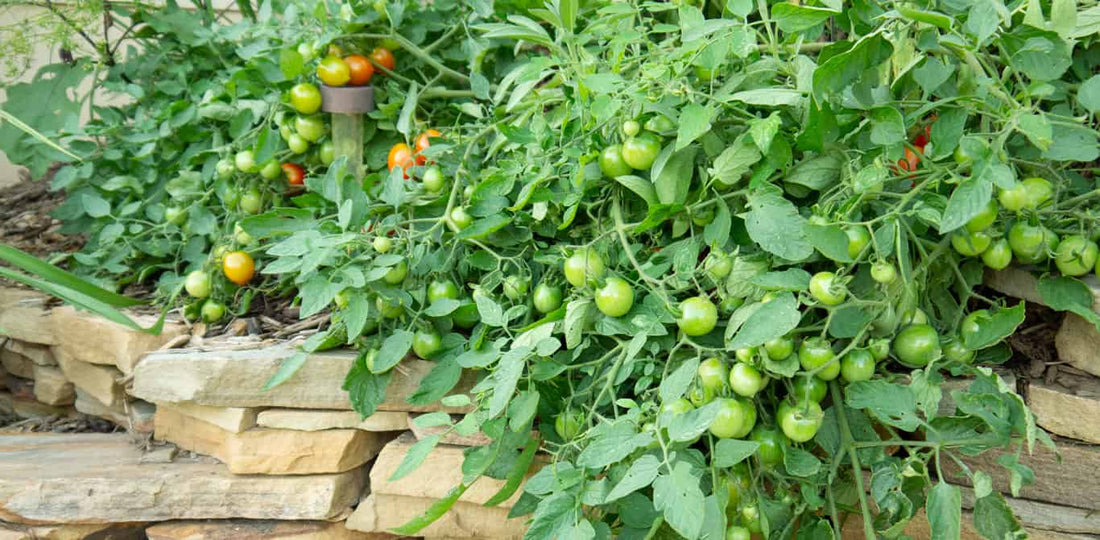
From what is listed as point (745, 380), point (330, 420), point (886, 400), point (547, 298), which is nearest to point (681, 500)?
point (745, 380)

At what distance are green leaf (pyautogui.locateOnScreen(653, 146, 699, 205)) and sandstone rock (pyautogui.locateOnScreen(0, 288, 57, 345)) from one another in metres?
1.34

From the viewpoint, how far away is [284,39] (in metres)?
1.74

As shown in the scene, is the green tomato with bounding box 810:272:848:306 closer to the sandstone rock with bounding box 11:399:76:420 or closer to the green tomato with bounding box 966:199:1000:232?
the green tomato with bounding box 966:199:1000:232

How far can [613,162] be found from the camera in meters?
1.24

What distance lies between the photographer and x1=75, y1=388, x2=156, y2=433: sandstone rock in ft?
5.85

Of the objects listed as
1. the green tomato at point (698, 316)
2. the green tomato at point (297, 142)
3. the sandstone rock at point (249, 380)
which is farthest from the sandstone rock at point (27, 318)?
the green tomato at point (698, 316)

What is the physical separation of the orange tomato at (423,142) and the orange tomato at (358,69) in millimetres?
157

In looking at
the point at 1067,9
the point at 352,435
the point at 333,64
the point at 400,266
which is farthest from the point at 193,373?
the point at 1067,9

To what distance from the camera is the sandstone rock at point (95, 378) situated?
1822 millimetres

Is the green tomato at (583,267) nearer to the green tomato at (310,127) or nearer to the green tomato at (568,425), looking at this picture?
the green tomato at (568,425)

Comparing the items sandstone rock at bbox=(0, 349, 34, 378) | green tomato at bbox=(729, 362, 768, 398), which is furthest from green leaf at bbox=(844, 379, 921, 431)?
sandstone rock at bbox=(0, 349, 34, 378)

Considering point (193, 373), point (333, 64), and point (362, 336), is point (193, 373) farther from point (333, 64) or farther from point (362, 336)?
point (333, 64)

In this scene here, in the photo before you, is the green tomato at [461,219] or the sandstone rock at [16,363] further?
the sandstone rock at [16,363]

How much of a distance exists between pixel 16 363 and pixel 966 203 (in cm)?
199
